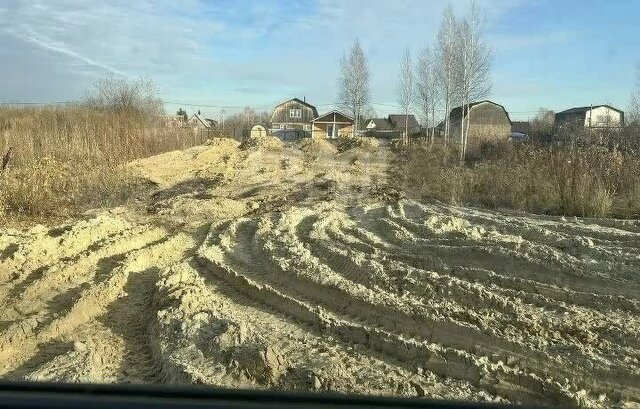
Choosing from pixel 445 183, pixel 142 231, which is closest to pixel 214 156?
pixel 445 183

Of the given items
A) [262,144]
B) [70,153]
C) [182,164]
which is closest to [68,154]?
[70,153]

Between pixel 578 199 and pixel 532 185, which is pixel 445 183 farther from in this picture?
pixel 578 199

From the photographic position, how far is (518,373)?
495 cm

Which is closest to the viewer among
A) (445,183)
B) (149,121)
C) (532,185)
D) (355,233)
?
(355,233)

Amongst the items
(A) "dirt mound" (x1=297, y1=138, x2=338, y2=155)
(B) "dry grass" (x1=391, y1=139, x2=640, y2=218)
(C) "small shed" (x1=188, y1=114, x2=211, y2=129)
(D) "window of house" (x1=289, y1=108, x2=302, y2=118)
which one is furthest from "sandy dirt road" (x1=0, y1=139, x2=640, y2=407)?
(D) "window of house" (x1=289, y1=108, x2=302, y2=118)

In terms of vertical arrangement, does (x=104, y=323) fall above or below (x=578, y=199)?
below

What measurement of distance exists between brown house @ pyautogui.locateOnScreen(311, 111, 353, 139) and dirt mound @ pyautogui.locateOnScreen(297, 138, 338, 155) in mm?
27143

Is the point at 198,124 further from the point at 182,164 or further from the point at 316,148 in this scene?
the point at 182,164

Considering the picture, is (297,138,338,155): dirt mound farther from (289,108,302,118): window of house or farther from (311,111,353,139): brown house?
(289,108,302,118): window of house

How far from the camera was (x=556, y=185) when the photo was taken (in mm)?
13500

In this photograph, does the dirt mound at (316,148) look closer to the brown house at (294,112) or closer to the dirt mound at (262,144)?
the dirt mound at (262,144)

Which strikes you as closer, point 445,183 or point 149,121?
point 445,183

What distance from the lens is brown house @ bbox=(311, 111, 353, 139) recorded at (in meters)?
60.8

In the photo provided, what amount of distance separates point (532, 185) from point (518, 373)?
985cm
